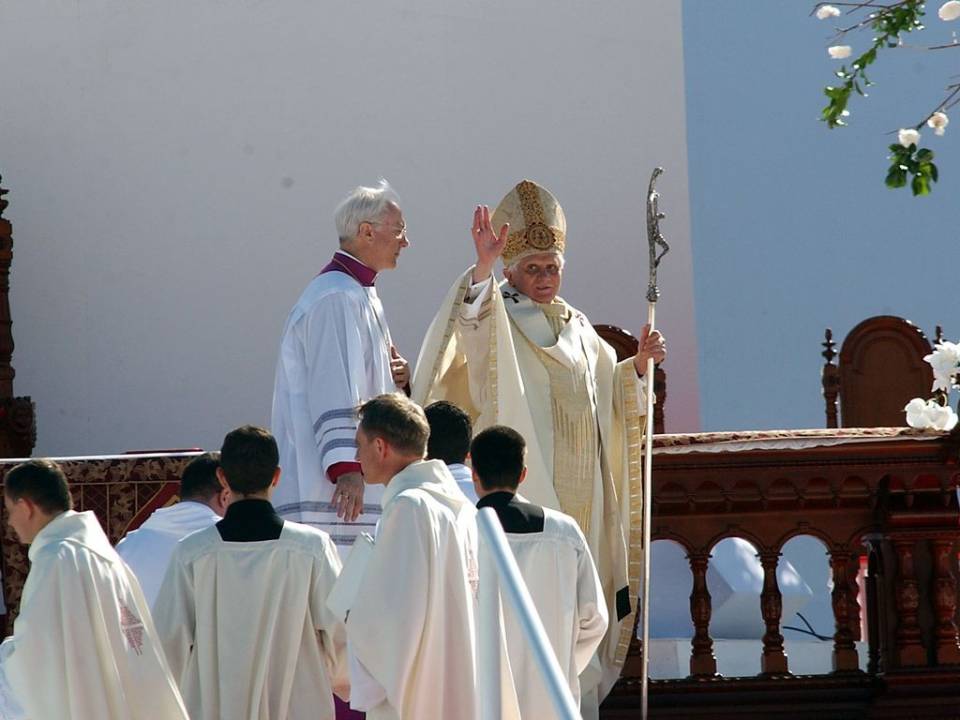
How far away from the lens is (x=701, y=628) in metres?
7.39

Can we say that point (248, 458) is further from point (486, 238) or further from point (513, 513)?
point (486, 238)

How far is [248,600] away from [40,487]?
0.63 m

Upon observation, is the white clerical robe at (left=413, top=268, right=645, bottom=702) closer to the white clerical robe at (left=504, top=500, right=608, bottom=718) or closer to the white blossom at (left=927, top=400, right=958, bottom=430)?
the white blossom at (left=927, top=400, right=958, bottom=430)

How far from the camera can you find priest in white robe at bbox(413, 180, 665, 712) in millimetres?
7211

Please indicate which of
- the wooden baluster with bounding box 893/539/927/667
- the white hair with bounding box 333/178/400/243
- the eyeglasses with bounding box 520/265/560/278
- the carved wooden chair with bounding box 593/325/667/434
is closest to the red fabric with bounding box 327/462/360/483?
the white hair with bounding box 333/178/400/243

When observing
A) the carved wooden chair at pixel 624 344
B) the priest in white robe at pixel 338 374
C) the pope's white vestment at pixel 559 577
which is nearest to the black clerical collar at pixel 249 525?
the pope's white vestment at pixel 559 577

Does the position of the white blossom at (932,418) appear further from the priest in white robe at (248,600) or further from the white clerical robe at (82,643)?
the white clerical robe at (82,643)

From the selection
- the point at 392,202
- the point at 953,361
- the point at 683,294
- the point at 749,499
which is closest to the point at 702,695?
the point at 749,499

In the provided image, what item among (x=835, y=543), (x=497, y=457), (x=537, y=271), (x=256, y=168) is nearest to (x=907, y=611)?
(x=835, y=543)

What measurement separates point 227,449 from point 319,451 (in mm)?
1329

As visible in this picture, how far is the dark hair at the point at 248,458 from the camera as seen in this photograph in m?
5.21

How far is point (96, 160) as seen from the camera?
11.4m

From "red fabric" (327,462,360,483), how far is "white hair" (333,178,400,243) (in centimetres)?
85

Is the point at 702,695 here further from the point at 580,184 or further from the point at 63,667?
the point at 580,184
